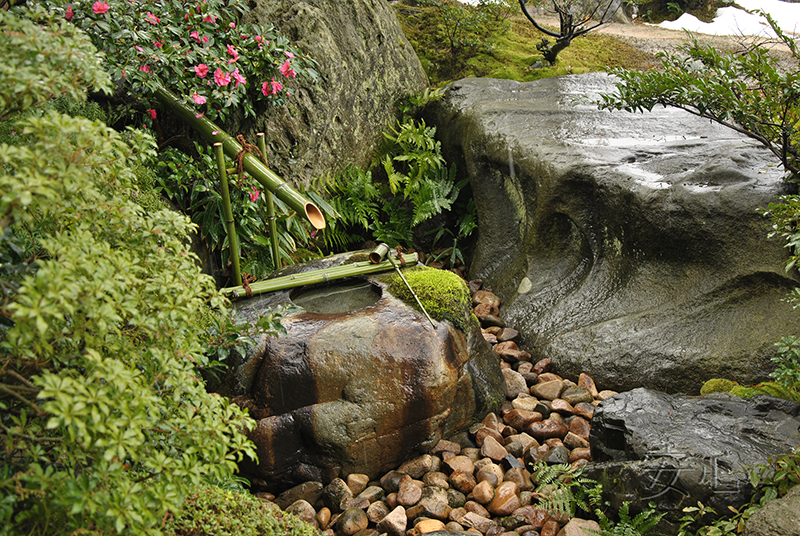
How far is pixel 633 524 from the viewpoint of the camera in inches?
113

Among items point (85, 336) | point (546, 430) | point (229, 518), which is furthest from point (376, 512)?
point (85, 336)

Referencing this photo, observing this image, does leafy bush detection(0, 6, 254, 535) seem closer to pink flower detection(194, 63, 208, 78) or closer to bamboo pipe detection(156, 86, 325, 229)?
bamboo pipe detection(156, 86, 325, 229)

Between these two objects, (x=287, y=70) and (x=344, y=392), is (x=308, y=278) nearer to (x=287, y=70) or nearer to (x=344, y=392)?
(x=344, y=392)

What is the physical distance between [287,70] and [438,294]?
264cm

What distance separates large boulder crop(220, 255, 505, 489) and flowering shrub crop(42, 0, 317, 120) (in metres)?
2.29

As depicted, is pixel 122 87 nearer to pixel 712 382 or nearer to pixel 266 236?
pixel 266 236

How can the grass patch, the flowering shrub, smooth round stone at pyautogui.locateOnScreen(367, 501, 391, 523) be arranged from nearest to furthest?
1. smooth round stone at pyautogui.locateOnScreen(367, 501, 391, 523)
2. the flowering shrub
3. the grass patch

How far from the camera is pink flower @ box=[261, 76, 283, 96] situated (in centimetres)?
505

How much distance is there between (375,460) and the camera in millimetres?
3459

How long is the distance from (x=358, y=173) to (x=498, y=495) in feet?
12.6

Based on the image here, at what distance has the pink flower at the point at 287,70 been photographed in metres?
5.02

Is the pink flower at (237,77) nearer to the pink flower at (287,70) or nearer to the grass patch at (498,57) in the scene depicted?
the pink flower at (287,70)

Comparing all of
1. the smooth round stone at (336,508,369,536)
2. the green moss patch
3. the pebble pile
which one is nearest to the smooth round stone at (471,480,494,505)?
the pebble pile

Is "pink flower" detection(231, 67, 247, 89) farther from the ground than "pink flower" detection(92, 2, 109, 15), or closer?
closer
